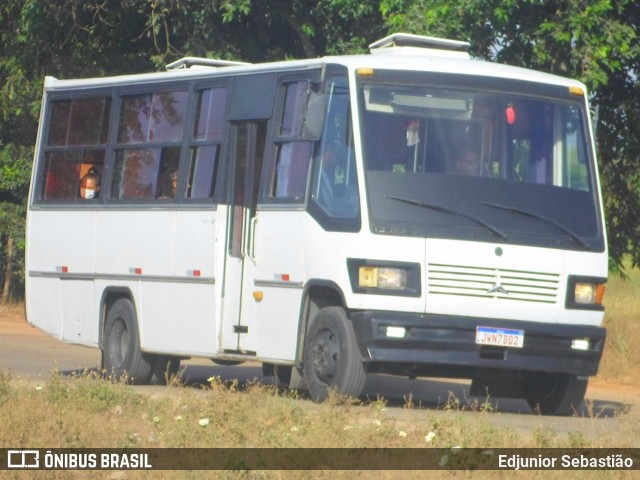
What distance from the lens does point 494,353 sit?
12359 mm

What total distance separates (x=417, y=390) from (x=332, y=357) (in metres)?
3.95

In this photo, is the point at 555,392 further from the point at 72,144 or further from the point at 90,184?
the point at 72,144

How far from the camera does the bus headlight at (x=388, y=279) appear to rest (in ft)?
39.7

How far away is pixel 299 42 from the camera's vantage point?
23672 millimetres

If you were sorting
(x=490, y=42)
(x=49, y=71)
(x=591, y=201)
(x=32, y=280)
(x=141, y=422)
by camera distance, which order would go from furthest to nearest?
(x=49, y=71), (x=490, y=42), (x=32, y=280), (x=591, y=201), (x=141, y=422)

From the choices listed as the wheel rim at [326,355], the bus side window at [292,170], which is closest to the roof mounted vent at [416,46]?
the bus side window at [292,170]

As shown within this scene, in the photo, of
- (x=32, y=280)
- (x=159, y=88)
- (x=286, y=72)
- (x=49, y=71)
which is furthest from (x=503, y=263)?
(x=49, y=71)

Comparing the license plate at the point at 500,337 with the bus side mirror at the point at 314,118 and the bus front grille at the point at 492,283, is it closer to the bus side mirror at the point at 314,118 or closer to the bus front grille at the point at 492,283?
the bus front grille at the point at 492,283

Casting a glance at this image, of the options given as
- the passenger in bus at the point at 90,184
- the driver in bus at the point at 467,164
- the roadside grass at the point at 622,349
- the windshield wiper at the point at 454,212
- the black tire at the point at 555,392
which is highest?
the driver in bus at the point at 467,164

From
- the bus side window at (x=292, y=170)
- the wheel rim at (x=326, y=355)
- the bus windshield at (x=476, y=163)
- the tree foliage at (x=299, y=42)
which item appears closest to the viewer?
the bus windshield at (x=476, y=163)

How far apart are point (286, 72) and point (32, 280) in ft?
15.3

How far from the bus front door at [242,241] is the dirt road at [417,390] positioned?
0.62m

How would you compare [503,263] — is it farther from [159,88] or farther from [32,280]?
[32,280]

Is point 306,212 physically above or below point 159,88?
below
